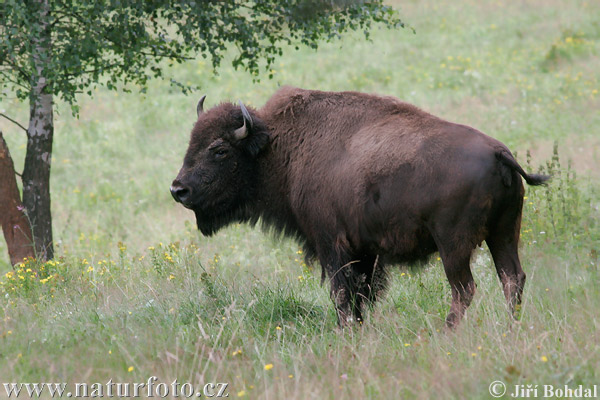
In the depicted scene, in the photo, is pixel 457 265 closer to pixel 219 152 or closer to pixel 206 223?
pixel 219 152

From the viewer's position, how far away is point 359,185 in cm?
543

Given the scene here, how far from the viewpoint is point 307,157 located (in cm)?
596

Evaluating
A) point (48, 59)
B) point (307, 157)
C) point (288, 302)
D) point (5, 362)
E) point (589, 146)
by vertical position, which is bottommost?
point (589, 146)

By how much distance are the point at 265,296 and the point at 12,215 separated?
326 cm

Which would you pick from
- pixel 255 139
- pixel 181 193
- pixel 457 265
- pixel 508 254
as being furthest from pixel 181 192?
pixel 508 254

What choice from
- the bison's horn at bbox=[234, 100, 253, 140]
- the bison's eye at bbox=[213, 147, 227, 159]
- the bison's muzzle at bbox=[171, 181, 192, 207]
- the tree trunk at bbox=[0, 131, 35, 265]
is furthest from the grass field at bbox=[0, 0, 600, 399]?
the bison's horn at bbox=[234, 100, 253, 140]

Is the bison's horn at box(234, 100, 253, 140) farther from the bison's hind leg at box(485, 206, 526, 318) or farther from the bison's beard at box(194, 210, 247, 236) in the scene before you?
the bison's hind leg at box(485, 206, 526, 318)

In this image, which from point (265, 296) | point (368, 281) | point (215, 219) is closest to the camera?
point (265, 296)

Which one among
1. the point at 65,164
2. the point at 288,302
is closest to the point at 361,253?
the point at 288,302

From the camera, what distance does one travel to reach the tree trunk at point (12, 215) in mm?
7359

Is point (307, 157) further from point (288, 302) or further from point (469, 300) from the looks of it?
point (469, 300)

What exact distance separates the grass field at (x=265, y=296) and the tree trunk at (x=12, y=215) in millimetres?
531

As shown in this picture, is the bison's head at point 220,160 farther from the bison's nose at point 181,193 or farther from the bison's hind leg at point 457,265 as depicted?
the bison's hind leg at point 457,265

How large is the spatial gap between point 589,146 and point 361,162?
8150 mm
